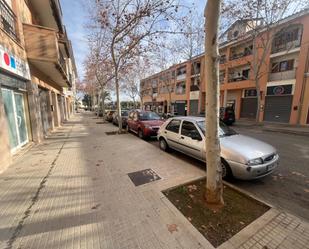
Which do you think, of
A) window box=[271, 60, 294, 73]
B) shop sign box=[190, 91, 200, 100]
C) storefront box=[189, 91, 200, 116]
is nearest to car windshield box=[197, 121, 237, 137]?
window box=[271, 60, 294, 73]

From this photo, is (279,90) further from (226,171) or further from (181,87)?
(181,87)

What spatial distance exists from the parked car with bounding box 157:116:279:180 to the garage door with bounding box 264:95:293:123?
14.5m

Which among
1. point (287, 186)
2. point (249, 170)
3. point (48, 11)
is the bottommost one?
point (287, 186)

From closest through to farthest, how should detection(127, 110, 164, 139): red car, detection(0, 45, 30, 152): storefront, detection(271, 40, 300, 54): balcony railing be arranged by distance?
detection(0, 45, 30, 152): storefront < detection(127, 110, 164, 139): red car < detection(271, 40, 300, 54): balcony railing

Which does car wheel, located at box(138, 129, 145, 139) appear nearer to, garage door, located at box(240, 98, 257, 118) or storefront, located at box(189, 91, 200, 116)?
garage door, located at box(240, 98, 257, 118)

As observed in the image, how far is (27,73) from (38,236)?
666 cm

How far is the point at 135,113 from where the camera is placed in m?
10.1

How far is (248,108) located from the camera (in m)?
18.9

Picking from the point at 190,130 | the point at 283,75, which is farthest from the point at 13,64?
the point at 283,75

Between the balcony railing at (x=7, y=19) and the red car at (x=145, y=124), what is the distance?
244 inches

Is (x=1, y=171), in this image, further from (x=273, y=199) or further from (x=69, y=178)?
(x=273, y=199)

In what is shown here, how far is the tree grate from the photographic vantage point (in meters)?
3.78

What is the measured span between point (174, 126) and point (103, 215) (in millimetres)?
3750

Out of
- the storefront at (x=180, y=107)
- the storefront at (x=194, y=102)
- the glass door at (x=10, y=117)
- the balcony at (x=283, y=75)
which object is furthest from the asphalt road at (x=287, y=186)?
the storefront at (x=180, y=107)
